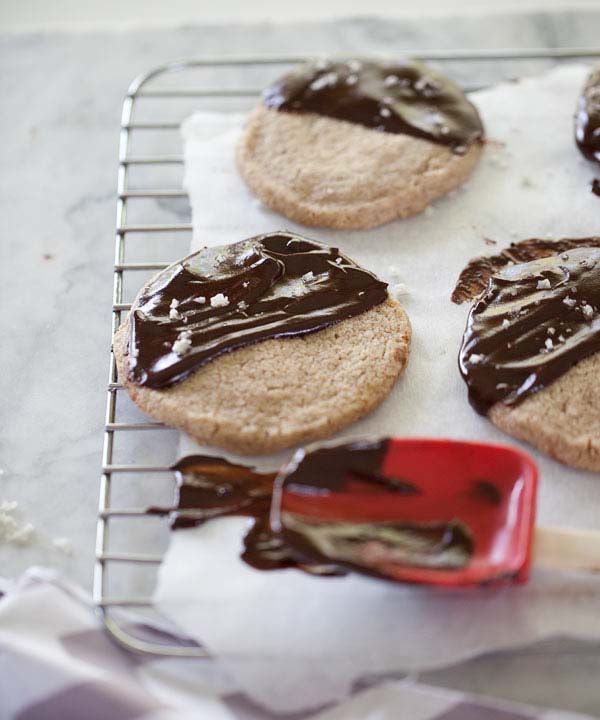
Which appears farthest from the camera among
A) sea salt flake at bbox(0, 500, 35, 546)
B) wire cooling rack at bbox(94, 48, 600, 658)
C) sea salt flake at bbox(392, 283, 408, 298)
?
sea salt flake at bbox(392, 283, 408, 298)

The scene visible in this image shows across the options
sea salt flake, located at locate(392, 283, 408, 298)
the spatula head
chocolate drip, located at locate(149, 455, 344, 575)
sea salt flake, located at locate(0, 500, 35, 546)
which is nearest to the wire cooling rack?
chocolate drip, located at locate(149, 455, 344, 575)

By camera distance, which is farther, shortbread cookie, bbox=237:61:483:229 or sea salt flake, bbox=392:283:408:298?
shortbread cookie, bbox=237:61:483:229

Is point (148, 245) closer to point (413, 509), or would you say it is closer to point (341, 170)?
point (341, 170)

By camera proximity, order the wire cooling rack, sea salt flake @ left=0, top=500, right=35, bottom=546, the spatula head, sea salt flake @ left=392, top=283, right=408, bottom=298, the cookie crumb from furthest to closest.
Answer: sea salt flake @ left=392, top=283, right=408, bottom=298 < the cookie crumb < sea salt flake @ left=0, top=500, right=35, bottom=546 < the wire cooling rack < the spatula head

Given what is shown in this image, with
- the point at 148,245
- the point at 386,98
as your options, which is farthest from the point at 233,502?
the point at 386,98

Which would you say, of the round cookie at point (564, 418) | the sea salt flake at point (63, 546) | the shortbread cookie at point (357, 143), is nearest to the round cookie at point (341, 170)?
the shortbread cookie at point (357, 143)

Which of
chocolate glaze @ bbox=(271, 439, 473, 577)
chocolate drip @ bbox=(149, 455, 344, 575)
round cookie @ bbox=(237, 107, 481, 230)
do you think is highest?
round cookie @ bbox=(237, 107, 481, 230)

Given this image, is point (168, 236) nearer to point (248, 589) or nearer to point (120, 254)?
point (120, 254)

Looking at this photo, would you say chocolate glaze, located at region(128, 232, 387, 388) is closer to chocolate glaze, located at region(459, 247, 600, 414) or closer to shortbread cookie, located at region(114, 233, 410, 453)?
shortbread cookie, located at region(114, 233, 410, 453)
